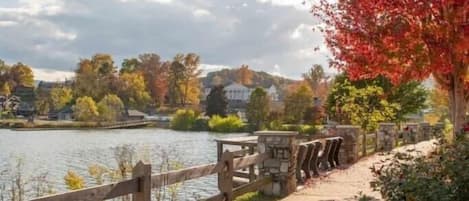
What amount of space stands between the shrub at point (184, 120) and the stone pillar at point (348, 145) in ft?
Result: 180

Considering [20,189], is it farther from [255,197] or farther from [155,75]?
[155,75]

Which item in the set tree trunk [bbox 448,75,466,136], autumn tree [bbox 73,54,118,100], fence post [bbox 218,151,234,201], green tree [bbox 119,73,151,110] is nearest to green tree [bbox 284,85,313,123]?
green tree [bbox 119,73,151,110]

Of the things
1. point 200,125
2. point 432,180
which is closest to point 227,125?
point 200,125

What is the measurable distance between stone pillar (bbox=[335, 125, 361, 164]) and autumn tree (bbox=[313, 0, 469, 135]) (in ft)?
11.6

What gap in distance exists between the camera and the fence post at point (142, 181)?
19.5 feet

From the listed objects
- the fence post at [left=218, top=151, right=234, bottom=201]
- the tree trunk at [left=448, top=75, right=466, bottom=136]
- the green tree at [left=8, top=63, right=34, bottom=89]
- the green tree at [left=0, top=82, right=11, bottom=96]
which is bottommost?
the fence post at [left=218, top=151, right=234, bottom=201]

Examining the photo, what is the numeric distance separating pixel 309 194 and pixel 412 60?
10.5 feet

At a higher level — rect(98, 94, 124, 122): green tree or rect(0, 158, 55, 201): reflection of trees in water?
rect(98, 94, 124, 122): green tree

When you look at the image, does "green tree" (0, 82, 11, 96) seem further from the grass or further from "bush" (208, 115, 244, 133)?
the grass

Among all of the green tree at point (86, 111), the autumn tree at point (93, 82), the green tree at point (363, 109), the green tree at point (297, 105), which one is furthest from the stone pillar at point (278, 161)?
the autumn tree at point (93, 82)

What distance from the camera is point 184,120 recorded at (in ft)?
232

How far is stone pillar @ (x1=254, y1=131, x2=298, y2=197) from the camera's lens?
970cm

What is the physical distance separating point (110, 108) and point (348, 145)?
213 ft

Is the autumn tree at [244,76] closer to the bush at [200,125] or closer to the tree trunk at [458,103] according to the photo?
the bush at [200,125]
